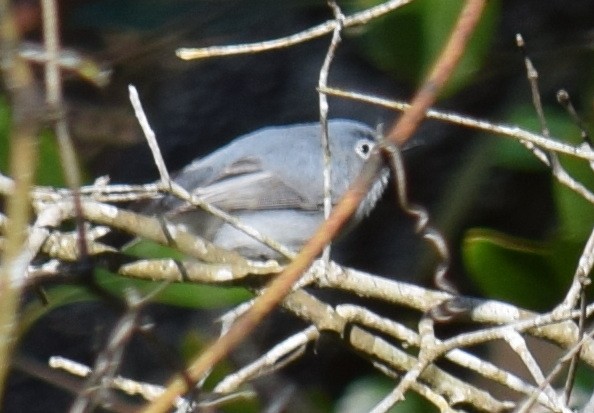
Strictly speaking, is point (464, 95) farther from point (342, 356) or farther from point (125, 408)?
point (125, 408)

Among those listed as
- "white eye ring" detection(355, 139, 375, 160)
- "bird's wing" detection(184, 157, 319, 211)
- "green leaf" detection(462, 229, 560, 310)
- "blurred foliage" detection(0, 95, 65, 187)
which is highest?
"white eye ring" detection(355, 139, 375, 160)

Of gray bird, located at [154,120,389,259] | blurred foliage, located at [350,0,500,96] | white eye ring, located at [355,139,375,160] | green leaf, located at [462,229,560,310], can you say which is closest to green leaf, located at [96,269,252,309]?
green leaf, located at [462,229,560,310]

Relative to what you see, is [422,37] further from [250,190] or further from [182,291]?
[250,190]

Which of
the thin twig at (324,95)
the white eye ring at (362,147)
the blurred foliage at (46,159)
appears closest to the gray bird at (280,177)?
the white eye ring at (362,147)

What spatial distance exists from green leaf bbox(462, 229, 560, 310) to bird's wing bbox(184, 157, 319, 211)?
56.0 inches

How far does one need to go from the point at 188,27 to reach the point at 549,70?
1.26m

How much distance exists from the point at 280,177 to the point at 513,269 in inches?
64.0

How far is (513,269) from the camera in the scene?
2.62m

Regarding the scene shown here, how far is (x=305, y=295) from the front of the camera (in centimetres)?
233

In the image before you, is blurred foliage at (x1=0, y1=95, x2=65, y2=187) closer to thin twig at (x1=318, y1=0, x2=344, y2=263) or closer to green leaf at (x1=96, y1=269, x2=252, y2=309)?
green leaf at (x1=96, y1=269, x2=252, y2=309)

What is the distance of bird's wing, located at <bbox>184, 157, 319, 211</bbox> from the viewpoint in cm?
393

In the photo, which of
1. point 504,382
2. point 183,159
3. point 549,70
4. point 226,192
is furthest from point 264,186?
point 504,382

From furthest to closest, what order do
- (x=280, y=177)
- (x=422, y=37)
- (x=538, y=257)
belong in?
1. (x=280, y=177)
2. (x=422, y=37)
3. (x=538, y=257)

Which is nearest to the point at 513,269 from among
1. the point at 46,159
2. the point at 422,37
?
the point at 422,37
